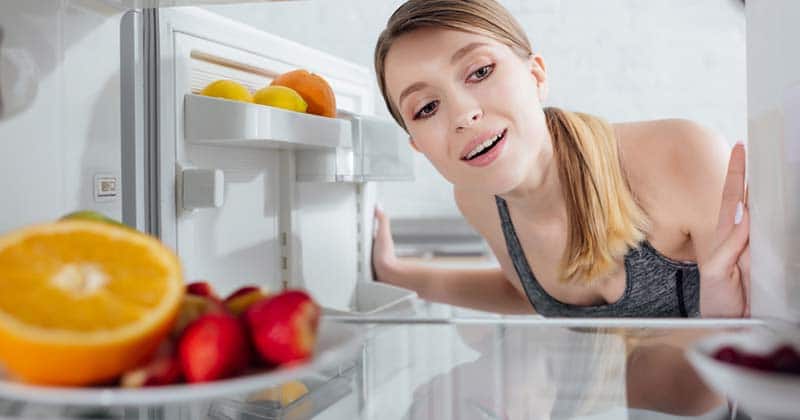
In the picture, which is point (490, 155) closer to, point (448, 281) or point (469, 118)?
point (469, 118)

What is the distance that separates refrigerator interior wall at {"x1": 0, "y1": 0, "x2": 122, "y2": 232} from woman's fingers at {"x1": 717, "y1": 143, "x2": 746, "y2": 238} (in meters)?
0.70

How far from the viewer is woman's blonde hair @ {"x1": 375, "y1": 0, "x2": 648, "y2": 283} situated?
0.83m

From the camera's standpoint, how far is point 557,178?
858mm

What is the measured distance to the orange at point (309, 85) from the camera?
900mm

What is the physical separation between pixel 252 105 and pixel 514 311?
1.28ft

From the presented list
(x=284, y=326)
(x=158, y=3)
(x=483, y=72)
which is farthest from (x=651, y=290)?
(x=158, y=3)

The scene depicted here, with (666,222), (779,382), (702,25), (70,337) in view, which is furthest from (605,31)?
(70,337)

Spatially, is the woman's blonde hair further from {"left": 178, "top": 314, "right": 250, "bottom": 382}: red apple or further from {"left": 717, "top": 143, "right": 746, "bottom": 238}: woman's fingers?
{"left": 178, "top": 314, "right": 250, "bottom": 382}: red apple

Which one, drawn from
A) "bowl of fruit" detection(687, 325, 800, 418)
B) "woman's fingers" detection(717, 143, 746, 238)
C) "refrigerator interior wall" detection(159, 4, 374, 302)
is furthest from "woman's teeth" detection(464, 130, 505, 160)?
"bowl of fruit" detection(687, 325, 800, 418)

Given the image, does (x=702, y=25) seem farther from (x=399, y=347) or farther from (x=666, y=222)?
(x=399, y=347)

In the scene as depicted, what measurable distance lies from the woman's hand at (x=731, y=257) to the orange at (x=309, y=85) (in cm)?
46

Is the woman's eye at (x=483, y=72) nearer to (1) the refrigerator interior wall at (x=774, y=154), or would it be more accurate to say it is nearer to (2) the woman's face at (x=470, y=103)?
(2) the woman's face at (x=470, y=103)

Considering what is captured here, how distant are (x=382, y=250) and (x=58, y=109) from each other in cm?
40

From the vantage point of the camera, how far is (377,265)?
91 centimetres
